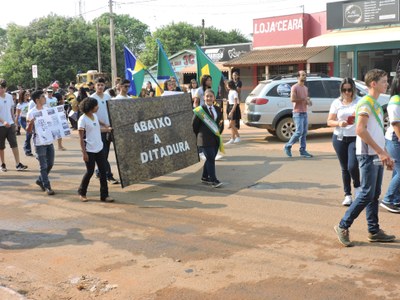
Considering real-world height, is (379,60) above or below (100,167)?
above

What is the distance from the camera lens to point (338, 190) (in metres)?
7.89

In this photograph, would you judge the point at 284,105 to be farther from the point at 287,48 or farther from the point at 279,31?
the point at 279,31

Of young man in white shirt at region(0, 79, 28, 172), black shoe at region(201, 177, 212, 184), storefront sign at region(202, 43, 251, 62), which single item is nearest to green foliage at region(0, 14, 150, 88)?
storefront sign at region(202, 43, 251, 62)

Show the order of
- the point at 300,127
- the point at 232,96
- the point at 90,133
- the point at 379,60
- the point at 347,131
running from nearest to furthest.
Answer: the point at 347,131 < the point at 90,133 < the point at 300,127 < the point at 232,96 < the point at 379,60

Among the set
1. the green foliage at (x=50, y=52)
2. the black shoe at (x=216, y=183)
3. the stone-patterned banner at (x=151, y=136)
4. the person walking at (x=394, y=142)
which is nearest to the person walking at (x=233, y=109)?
the stone-patterned banner at (x=151, y=136)

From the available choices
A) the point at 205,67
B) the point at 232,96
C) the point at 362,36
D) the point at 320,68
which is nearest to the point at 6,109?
the point at 205,67

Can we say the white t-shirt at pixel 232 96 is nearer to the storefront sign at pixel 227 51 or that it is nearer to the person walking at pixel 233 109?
the person walking at pixel 233 109

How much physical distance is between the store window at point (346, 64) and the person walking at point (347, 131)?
18.6 m

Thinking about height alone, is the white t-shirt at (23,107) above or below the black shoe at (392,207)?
above

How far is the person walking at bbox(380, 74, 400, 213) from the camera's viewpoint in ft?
18.7

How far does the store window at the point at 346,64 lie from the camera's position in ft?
80.9

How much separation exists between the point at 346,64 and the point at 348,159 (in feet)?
63.9

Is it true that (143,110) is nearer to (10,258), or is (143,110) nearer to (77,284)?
(10,258)

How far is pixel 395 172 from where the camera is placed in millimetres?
6570
